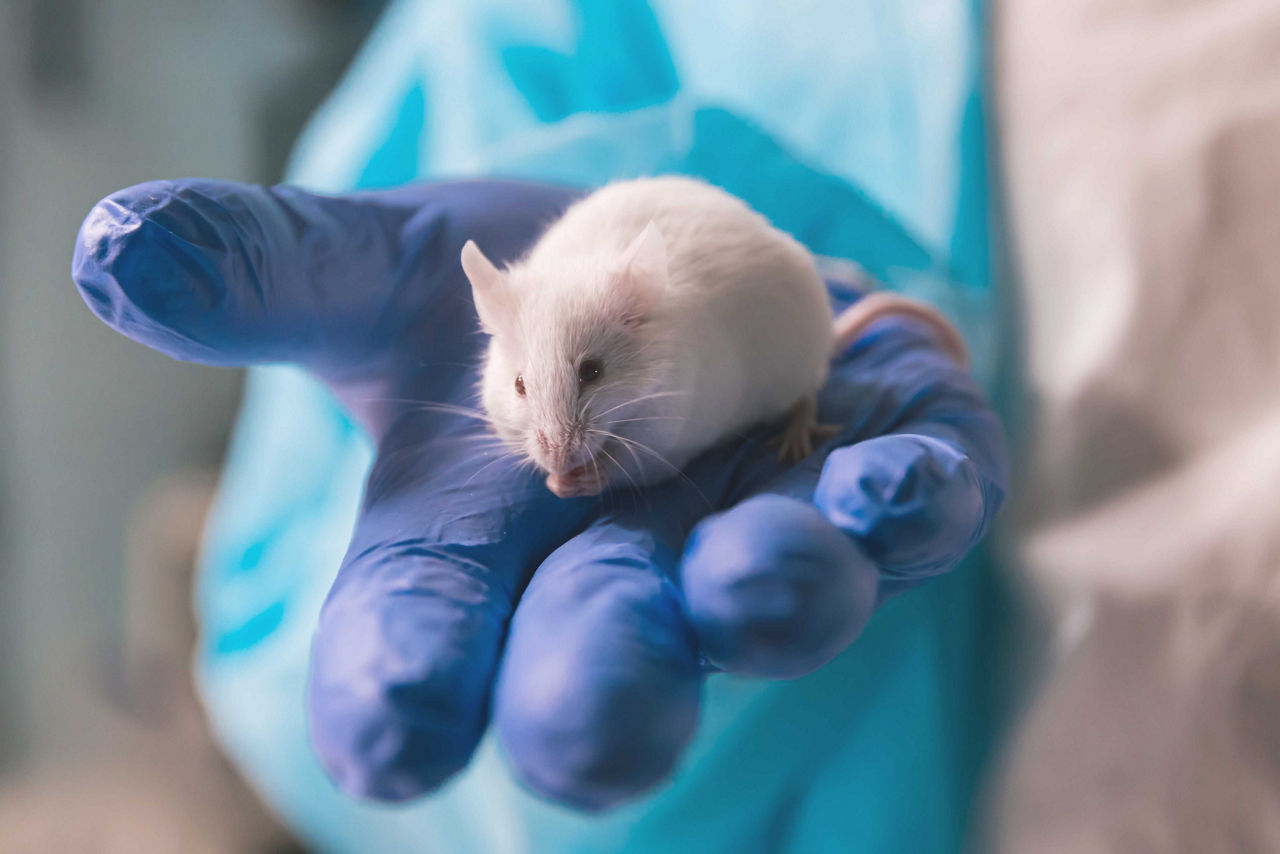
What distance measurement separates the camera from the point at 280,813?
172 cm

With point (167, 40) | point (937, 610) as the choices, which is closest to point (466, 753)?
point (937, 610)

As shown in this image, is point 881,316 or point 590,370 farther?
point 881,316

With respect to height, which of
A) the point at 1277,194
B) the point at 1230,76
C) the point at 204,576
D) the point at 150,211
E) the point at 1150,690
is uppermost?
the point at 150,211

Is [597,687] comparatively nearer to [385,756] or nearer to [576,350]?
[385,756]

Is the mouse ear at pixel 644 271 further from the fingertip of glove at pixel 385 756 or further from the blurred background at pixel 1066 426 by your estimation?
the blurred background at pixel 1066 426

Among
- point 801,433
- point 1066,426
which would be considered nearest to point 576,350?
point 801,433

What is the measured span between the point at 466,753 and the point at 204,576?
150 cm

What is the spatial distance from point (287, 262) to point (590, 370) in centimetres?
32

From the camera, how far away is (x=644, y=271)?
2.74ft

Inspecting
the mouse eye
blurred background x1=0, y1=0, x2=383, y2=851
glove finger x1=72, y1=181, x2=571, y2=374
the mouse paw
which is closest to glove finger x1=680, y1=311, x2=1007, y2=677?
the mouse paw

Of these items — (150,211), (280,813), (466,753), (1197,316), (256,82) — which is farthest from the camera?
(256,82)

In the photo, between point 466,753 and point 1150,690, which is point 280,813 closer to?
point 466,753

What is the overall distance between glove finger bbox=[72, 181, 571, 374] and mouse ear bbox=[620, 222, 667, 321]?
200mm

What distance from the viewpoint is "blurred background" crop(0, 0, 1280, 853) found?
3.34 ft
